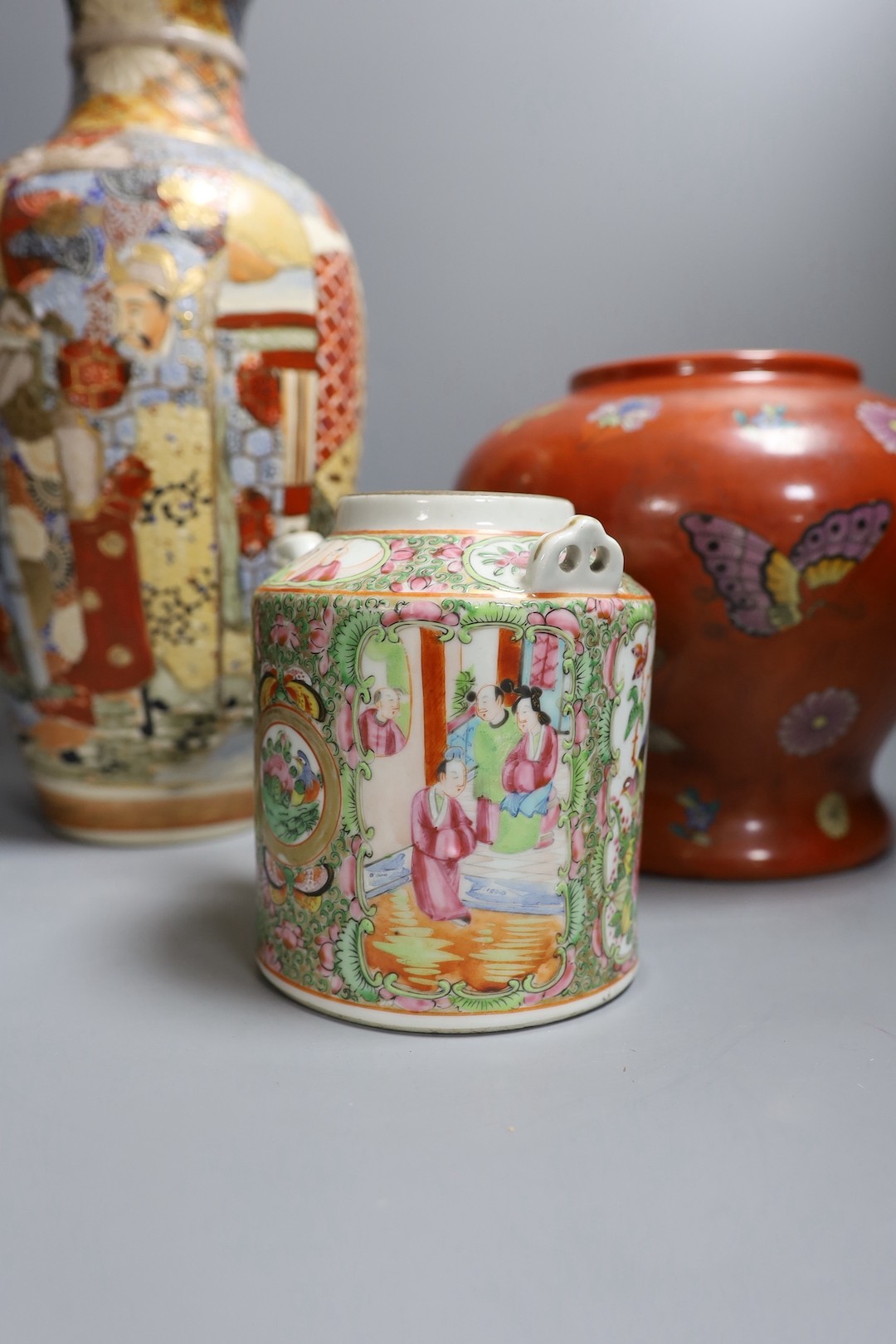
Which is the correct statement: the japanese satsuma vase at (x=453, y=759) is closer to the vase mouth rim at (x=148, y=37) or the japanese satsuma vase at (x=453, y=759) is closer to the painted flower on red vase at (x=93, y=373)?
the painted flower on red vase at (x=93, y=373)

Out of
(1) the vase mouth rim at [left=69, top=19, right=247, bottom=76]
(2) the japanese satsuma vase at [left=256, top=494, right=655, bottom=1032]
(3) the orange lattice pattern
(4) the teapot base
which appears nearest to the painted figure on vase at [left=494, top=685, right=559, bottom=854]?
(2) the japanese satsuma vase at [left=256, top=494, right=655, bottom=1032]

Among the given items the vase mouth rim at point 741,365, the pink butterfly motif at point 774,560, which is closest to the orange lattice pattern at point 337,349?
the vase mouth rim at point 741,365

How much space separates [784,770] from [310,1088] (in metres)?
0.59

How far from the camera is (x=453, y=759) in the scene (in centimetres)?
85

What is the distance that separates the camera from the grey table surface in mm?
608

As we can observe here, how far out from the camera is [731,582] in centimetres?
112

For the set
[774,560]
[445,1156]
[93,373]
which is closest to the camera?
[445,1156]

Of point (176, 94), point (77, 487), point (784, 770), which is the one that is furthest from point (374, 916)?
point (176, 94)

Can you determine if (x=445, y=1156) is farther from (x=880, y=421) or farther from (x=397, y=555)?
(x=880, y=421)

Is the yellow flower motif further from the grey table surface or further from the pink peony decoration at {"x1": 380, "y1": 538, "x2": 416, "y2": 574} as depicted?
the pink peony decoration at {"x1": 380, "y1": 538, "x2": 416, "y2": 574}

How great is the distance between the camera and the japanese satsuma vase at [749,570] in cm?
111

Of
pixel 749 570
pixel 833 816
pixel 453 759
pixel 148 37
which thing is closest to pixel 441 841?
pixel 453 759

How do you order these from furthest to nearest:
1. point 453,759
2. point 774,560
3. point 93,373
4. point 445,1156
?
point 93,373, point 774,560, point 453,759, point 445,1156

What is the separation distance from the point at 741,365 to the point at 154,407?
558 mm
